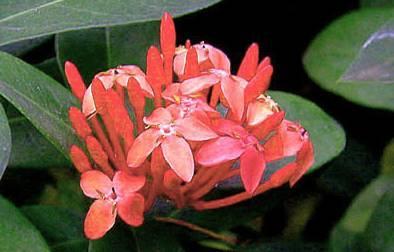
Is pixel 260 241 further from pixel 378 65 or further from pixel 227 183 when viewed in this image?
pixel 378 65

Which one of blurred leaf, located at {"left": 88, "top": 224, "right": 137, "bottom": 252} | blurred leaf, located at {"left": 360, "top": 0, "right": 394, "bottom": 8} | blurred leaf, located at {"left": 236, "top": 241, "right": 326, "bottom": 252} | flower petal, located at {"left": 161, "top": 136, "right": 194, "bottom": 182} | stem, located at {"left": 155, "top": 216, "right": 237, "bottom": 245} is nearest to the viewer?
flower petal, located at {"left": 161, "top": 136, "right": 194, "bottom": 182}

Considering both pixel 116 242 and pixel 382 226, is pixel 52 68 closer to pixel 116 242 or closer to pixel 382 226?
pixel 116 242

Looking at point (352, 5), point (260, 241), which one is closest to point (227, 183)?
point (260, 241)

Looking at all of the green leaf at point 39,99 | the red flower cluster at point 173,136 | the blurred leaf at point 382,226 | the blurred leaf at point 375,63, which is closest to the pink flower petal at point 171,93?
the red flower cluster at point 173,136

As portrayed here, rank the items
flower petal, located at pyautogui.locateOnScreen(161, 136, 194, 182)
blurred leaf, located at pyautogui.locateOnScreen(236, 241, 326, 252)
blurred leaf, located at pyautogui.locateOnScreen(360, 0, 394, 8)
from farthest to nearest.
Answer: blurred leaf, located at pyautogui.locateOnScreen(360, 0, 394, 8) < blurred leaf, located at pyautogui.locateOnScreen(236, 241, 326, 252) < flower petal, located at pyautogui.locateOnScreen(161, 136, 194, 182)

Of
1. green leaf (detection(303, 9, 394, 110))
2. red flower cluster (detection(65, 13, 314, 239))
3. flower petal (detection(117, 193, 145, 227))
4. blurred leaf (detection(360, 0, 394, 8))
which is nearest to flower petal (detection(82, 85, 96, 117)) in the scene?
red flower cluster (detection(65, 13, 314, 239))

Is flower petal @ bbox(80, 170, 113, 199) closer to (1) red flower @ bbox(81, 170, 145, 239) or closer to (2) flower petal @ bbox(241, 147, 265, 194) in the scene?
(1) red flower @ bbox(81, 170, 145, 239)

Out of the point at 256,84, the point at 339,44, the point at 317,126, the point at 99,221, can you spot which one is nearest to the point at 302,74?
the point at 339,44

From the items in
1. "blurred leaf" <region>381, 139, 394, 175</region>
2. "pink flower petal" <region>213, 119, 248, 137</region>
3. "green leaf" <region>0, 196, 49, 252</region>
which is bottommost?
"blurred leaf" <region>381, 139, 394, 175</region>
